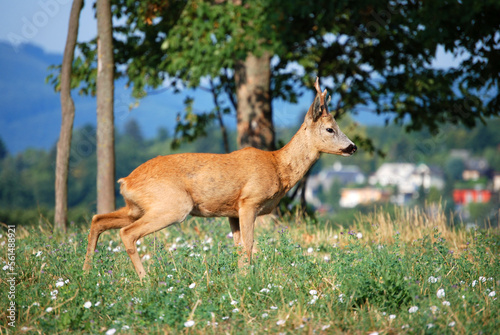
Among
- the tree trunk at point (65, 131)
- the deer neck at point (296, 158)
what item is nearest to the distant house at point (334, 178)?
the tree trunk at point (65, 131)

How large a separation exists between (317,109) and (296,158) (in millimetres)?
619

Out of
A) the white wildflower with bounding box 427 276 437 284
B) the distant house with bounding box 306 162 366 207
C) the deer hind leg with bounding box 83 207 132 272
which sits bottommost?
the distant house with bounding box 306 162 366 207

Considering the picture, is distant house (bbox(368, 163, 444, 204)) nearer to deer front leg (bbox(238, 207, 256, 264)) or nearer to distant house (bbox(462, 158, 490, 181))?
distant house (bbox(462, 158, 490, 181))

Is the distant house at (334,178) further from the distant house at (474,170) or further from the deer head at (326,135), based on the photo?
the deer head at (326,135)

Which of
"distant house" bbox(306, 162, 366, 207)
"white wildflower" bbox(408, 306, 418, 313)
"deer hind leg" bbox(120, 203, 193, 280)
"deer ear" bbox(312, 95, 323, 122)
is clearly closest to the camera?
Answer: "white wildflower" bbox(408, 306, 418, 313)

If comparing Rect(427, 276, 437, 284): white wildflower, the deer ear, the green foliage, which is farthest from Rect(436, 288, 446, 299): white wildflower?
the green foliage

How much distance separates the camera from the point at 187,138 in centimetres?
1367

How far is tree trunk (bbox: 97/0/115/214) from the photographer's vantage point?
8812 mm

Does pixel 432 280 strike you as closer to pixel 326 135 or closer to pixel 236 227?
pixel 326 135

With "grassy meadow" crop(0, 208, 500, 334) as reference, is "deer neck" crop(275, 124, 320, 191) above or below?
above

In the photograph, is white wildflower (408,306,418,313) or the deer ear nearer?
white wildflower (408,306,418,313)

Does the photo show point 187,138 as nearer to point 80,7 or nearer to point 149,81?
point 149,81

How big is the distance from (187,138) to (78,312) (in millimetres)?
9310

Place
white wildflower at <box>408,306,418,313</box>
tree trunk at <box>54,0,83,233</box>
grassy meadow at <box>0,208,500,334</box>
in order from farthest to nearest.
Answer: tree trunk at <box>54,0,83,233</box>
white wildflower at <box>408,306,418,313</box>
grassy meadow at <box>0,208,500,334</box>
